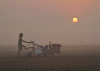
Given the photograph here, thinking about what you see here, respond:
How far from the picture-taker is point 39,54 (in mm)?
26875

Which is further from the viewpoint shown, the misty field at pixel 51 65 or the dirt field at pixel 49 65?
the dirt field at pixel 49 65

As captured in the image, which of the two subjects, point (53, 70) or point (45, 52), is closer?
point (53, 70)

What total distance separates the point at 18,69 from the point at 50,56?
11600 millimetres

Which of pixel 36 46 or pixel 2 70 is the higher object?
pixel 36 46

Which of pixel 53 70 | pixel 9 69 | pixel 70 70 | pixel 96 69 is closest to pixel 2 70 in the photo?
pixel 9 69

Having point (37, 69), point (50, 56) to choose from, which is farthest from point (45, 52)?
point (37, 69)

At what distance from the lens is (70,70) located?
14.7m

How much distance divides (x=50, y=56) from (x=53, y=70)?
11776 mm

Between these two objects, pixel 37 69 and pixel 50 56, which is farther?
pixel 50 56

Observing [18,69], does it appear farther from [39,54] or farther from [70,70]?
[39,54]

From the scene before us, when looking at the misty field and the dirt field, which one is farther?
the dirt field

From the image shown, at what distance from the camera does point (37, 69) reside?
49.5ft

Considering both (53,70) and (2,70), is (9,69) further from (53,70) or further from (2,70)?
(53,70)

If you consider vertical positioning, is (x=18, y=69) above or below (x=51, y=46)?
below
